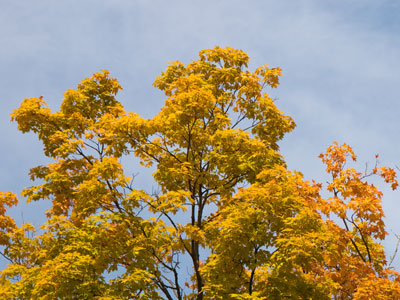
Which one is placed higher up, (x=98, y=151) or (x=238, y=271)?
(x=98, y=151)

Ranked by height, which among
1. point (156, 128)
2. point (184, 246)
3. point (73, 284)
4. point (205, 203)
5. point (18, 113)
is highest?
point (18, 113)

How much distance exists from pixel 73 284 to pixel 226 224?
4.68m

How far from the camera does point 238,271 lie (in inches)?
502

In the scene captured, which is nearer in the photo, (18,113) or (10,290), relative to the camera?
(10,290)

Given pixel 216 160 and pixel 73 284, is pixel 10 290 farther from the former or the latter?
pixel 216 160

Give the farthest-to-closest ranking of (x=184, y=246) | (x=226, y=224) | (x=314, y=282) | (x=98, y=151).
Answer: (x=98, y=151) < (x=184, y=246) < (x=314, y=282) < (x=226, y=224)

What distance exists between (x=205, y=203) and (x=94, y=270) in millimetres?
4585

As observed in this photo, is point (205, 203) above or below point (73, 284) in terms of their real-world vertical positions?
above

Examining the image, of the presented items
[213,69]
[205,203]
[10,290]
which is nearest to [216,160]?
[205,203]

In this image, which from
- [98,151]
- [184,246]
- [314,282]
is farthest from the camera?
[98,151]

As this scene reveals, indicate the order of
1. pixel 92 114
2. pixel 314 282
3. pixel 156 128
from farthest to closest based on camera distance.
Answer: pixel 92 114 < pixel 156 128 < pixel 314 282

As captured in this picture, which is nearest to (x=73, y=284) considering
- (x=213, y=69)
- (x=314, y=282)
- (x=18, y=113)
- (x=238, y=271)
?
(x=238, y=271)

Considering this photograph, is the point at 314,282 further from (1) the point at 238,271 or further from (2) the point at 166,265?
(2) the point at 166,265

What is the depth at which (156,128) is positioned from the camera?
611 inches
